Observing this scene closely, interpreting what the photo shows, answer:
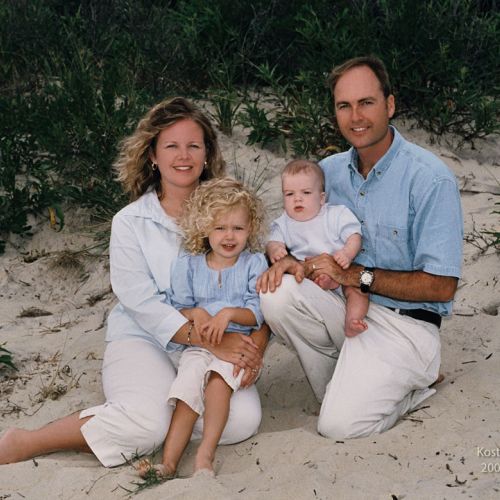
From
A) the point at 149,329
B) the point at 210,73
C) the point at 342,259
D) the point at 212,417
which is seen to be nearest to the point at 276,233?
the point at 342,259

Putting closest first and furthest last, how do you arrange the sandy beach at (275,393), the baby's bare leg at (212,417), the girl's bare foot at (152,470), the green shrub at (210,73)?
1. the sandy beach at (275,393)
2. the girl's bare foot at (152,470)
3. the baby's bare leg at (212,417)
4. the green shrub at (210,73)

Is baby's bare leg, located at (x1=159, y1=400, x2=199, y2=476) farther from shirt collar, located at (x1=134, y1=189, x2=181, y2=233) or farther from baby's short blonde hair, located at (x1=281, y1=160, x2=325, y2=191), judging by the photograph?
baby's short blonde hair, located at (x1=281, y1=160, x2=325, y2=191)

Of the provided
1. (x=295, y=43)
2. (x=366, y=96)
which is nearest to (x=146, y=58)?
(x=295, y=43)

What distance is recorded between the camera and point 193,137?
13.9 ft

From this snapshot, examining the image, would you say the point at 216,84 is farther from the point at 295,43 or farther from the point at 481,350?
the point at 481,350

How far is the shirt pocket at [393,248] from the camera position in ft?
12.9

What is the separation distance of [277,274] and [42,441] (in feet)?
4.49

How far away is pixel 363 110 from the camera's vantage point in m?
3.96

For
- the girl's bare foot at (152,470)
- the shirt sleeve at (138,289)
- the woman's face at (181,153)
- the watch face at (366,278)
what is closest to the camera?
the girl's bare foot at (152,470)

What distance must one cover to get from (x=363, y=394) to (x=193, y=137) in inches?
62.0

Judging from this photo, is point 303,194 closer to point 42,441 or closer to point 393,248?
point 393,248

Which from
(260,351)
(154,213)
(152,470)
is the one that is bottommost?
(152,470)

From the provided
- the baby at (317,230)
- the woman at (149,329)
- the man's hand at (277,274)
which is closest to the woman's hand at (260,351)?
the woman at (149,329)

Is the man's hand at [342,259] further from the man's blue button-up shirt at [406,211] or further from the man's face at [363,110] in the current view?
the man's face at [363,110]
